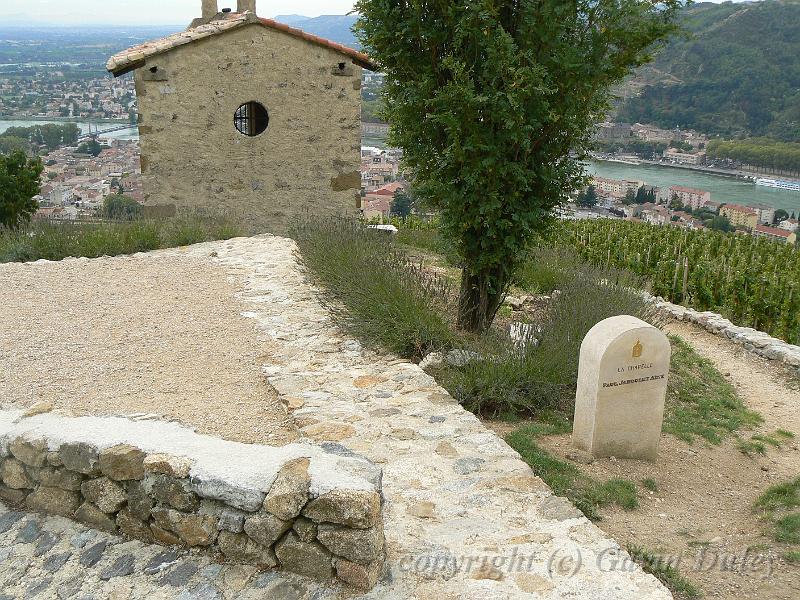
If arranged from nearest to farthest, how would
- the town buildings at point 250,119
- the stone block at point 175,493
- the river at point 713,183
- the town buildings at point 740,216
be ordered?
the stone block at point 175,493 < the town buildings at point 250,119 < the town buildings at point 740,216 < the river at point 713,183

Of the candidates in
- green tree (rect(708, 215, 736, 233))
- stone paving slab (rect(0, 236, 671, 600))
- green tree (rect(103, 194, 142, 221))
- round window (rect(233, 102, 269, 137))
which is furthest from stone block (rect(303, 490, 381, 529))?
green tree (rect(708, 215, 736, 233))

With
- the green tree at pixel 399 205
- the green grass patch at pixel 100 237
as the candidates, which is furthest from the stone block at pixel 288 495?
the green tree at pixel 399 205

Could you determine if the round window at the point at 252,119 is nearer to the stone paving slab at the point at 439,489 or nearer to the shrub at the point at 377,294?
the shrub at the point at 377,294

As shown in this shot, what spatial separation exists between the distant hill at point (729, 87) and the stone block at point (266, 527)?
151 ft

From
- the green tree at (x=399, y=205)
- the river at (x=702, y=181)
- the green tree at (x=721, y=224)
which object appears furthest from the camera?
the river at (x=702, y=181)

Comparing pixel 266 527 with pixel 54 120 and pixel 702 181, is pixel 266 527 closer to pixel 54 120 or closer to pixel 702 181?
pixel 54 120

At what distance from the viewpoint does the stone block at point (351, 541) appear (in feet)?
9.21

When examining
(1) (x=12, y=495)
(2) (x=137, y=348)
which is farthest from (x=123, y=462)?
(2) (x=137, y=348)

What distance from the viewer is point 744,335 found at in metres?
8.73

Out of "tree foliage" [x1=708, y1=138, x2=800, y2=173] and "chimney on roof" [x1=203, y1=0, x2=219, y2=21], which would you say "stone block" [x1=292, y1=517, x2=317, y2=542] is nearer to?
"chimney on roof" [x1=203, y1=0, x2=219, y2=21]

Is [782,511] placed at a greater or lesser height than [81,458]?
lesser

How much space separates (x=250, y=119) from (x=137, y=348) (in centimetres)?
704

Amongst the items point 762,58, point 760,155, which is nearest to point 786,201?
point 760,155

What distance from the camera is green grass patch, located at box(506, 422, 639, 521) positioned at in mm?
4145
